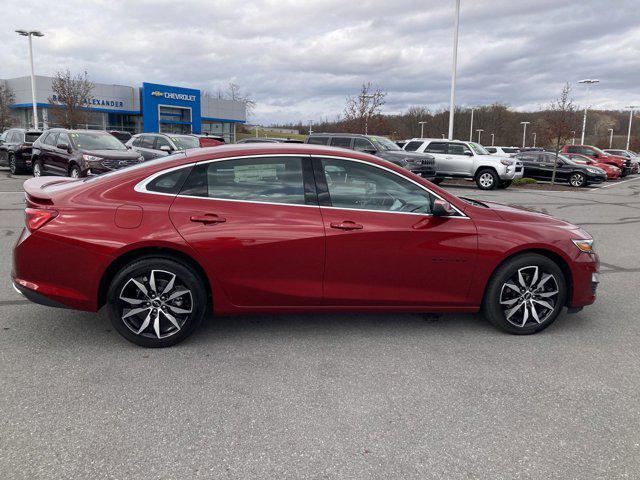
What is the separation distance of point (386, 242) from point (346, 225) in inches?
13.8

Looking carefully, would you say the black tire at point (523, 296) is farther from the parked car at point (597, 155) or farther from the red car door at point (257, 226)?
the parked car at point (597, 155)

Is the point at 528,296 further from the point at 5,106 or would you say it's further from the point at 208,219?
the point at 5,106

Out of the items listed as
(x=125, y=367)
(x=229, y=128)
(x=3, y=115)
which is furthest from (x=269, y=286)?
(x=229, y=128)

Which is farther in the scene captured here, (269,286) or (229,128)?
(229,128)

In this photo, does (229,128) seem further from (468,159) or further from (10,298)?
(10,298)

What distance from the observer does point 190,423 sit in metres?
3.02

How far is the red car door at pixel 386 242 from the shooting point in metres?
4.10

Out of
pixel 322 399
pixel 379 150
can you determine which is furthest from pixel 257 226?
pixel 379 150

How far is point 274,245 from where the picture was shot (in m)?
4.01

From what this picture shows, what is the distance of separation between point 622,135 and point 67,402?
11548 centimetres

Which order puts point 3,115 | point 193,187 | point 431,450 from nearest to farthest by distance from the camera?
1. point 431,450
2. point 193,187
3. point 3,115

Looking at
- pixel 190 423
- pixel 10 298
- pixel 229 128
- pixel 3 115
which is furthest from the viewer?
pixel 229 128

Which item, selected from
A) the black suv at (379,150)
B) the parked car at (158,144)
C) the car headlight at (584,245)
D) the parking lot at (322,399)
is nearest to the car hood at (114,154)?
the parked car at (158,144)

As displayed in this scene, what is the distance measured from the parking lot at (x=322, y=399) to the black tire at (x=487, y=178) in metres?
15.7
